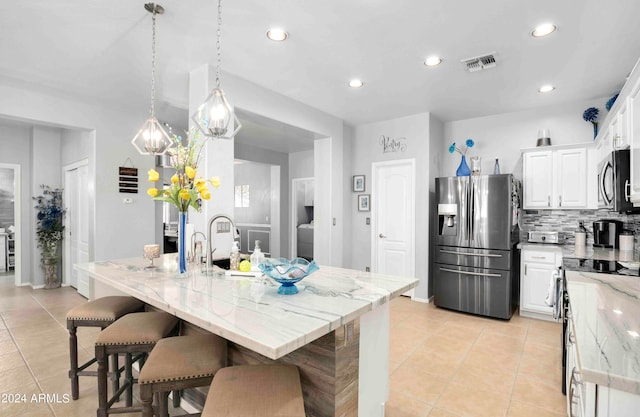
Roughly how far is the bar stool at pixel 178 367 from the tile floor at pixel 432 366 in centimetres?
116

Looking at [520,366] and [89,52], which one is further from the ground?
[89,52]

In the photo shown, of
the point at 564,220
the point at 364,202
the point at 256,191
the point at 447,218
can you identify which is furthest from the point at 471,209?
the point at 256,191

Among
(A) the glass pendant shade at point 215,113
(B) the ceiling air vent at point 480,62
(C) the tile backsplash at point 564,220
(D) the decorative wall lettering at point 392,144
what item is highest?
(B) the ceiling air vent at point 480,62

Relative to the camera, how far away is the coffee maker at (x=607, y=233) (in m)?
3.57

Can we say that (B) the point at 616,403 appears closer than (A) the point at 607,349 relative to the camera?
Yes

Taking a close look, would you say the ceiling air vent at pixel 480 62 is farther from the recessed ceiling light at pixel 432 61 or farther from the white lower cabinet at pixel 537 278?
the white lower cabinet at pixel 537 278

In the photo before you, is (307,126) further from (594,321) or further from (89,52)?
(594,321)

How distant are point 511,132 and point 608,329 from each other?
4010 millimetres

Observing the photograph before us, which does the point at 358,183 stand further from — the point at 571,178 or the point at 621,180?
the point at 621,180

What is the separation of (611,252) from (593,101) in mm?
1907

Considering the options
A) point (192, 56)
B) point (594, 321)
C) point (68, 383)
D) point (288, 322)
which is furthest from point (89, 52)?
point (594, 321)

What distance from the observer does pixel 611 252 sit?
3.34 metres

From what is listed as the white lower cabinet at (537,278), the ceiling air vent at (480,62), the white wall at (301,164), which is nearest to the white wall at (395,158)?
the white lower cabinet at (537,278)

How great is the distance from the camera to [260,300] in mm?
1585
